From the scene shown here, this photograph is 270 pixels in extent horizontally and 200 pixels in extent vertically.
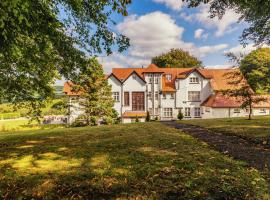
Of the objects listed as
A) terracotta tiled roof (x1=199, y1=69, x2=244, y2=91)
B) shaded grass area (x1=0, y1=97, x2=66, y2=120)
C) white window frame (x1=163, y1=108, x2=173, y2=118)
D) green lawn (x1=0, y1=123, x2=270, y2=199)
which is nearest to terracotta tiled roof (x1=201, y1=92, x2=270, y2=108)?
terracotta tiled roof (x1=199, y1=69, x2=244, y2=91)

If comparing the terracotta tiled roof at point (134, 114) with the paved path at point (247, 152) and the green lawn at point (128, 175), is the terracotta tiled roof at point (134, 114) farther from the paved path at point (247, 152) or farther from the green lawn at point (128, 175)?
the green lawn at point (128, 175)

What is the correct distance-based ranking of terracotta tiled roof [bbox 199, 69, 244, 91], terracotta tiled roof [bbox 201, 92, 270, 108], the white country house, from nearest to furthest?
terracotta tiled roof [bbox 201, 92, 270, 108] < the white country house < terracotta tiled roof [bbox 199, 69, 244, 91]

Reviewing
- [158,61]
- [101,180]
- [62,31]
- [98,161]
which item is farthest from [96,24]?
[158,61]

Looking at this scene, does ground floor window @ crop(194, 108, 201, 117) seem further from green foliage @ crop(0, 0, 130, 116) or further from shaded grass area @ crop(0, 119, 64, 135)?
green foliage @ crop(0, 0, 130, 116)

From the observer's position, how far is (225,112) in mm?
47031

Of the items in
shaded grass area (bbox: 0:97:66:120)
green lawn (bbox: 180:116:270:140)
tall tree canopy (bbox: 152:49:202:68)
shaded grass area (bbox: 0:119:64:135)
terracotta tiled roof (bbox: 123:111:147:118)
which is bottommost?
shaded grass area (bbox: 0:119:64:135)

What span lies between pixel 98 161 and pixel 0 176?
8.58ft

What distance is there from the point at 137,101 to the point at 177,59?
30878 millimetres

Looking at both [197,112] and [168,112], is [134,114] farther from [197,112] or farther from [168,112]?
[197,112]

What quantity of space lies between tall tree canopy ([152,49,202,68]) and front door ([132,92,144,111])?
28.5m

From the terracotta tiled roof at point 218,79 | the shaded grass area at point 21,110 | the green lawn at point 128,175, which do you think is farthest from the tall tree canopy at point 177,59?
the green lawn at point 128,175

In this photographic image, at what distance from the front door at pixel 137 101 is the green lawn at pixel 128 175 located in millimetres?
41094

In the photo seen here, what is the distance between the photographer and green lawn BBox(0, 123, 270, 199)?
5246 millimetres

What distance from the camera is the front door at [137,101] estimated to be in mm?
50438
